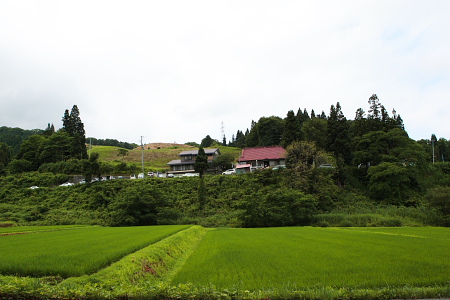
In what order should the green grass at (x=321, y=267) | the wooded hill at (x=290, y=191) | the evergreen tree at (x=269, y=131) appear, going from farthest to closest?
the evergreen tree at (x=269, y=131) → the wooded hill at (x=290, y=191) → the green grass at (x=321, y=267)

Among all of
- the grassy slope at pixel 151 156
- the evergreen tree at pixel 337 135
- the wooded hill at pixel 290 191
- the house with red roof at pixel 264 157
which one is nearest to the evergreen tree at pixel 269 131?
the grassy slope at pixel 151 156

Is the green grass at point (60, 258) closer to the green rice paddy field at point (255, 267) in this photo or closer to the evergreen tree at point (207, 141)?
the green rice paddy field at point (255, 267)

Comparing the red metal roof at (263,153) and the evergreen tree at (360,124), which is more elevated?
the evergreen tree at (360,124)

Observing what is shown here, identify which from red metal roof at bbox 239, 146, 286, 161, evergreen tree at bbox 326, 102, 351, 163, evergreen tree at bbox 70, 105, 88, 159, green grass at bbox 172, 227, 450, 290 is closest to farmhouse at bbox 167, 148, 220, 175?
red metal roof at bbox 239, 146, 286, 161

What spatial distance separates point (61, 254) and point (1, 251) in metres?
3.33

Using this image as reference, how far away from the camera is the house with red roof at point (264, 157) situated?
5106cm

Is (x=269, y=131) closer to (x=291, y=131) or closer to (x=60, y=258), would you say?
(x=291, y=131)

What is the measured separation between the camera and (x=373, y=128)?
147 ft

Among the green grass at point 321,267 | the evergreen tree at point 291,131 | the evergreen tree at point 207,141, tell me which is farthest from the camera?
the evergreen tree at point 207,141

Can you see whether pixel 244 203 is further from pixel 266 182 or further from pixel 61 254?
pixel 61 254

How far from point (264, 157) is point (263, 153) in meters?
1.53

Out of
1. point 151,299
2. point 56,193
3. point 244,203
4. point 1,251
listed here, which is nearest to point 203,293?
point 151,299

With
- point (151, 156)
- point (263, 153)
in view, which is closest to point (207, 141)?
point (151, 156)

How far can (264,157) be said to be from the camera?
2063 inches
